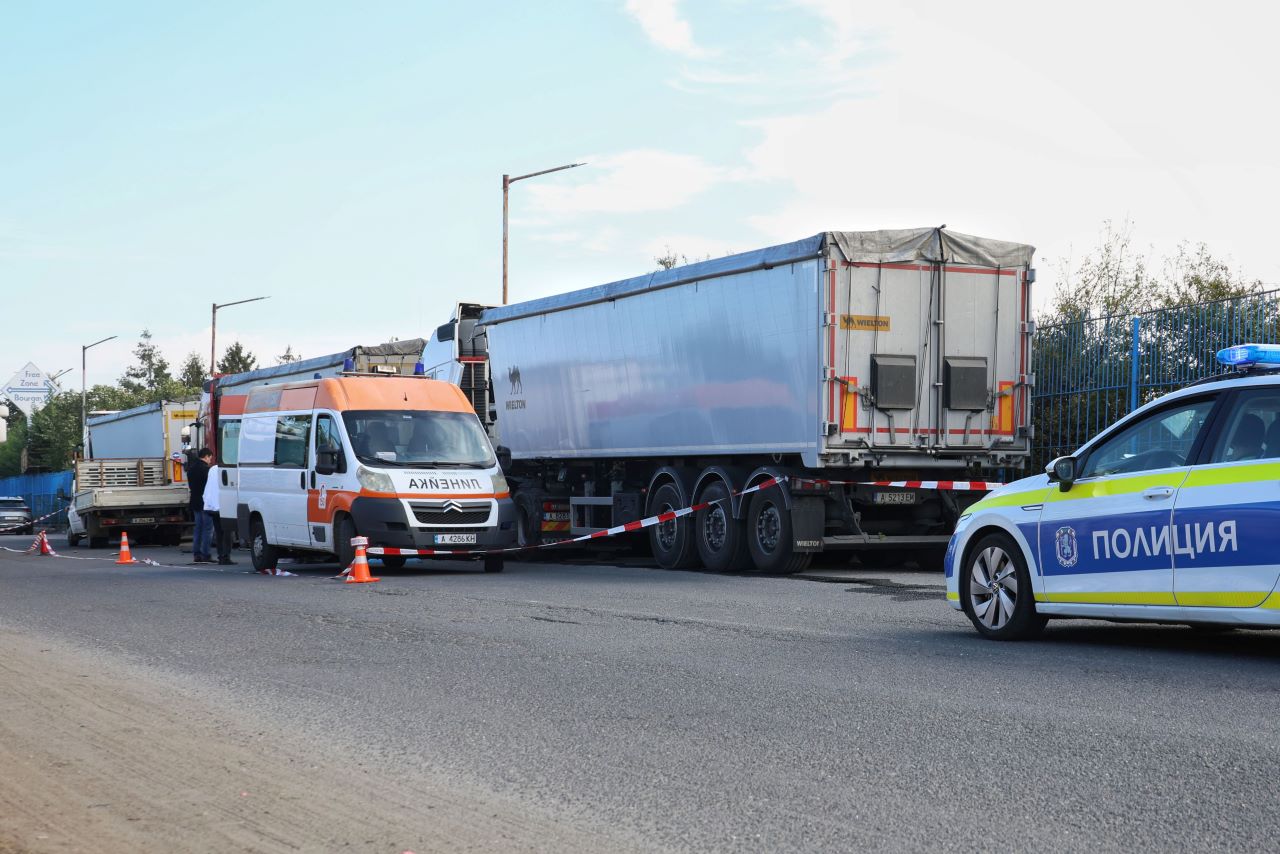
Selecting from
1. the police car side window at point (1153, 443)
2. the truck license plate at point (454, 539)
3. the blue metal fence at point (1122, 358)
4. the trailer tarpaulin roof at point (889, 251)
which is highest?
the trailer tarpaulin roof at point (889, 251)

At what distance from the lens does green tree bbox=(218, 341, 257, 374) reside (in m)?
127

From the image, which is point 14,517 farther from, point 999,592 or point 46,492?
point 999,592

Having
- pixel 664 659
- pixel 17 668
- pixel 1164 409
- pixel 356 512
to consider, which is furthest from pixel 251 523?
pixel 1164 409

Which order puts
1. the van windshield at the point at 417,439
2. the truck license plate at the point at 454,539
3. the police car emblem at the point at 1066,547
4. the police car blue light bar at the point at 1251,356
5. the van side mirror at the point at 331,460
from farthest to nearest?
the van windshield at the point at 417,439, the van side mirror at the point at 331,460, the truck license plate at the point at 454,539, the police car emblem at the point at 1066,547, the police car blue light bar at the point at 1251,356

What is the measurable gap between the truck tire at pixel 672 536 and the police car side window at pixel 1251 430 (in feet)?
35.9

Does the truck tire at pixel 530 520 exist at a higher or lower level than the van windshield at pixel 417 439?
lower

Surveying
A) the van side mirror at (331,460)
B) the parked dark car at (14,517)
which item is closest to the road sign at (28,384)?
the parked dark car at (14,517)

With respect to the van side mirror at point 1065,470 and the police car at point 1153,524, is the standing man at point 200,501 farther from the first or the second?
the van side mirror at point 1065,470

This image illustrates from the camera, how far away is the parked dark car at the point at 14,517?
51.6 meters

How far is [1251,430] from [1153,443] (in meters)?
0.76

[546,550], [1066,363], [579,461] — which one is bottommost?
[546,550]

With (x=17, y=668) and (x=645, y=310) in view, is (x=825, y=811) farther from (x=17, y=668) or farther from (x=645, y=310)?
(x=645, y=310)

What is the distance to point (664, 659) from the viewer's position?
9.27m

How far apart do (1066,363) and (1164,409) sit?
10.9 m
